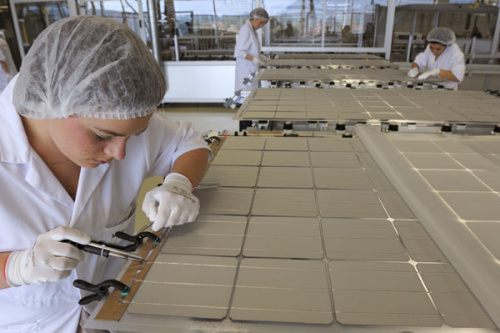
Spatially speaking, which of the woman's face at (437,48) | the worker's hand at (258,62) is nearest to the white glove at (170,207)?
the woman's face at (437,48)

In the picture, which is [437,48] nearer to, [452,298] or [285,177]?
[285,177]

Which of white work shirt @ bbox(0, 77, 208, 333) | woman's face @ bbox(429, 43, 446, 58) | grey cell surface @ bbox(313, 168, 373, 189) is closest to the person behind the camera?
white work shirt @ bbox(0, 77, 208, 333)

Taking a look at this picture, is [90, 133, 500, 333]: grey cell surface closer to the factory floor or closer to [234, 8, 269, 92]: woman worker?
[234, 8, 269, 92]: woman worker

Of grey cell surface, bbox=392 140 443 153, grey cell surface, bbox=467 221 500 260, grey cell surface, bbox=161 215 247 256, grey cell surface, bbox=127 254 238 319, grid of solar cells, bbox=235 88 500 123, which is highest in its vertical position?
grid of solar cells, bbox=235 88 500 123

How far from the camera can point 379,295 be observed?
68cm

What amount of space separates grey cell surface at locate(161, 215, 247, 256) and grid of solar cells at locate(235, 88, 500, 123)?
95cm

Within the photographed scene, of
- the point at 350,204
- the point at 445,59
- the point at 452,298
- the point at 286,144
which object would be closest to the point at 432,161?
the point at 350,204

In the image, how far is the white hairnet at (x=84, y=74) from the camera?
778mm

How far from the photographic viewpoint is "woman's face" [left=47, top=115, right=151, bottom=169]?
2.68 ft

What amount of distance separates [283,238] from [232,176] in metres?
0.39

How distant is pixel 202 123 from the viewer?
5.46 m

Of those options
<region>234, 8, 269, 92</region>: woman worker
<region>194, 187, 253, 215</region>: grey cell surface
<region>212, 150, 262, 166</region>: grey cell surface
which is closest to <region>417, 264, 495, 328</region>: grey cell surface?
<region>194, 187, 253, 215</region>: grey cell surface

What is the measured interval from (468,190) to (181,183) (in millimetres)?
830

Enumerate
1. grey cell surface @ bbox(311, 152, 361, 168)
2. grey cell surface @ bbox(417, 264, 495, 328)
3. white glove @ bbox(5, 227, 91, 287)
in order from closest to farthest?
grey cell surface @ bbox(417, 264, 495, 328) < white glove @ bbox(5, 227, 91, 287) < grey cell surface @ bbox(311, 152, 361, 168)
